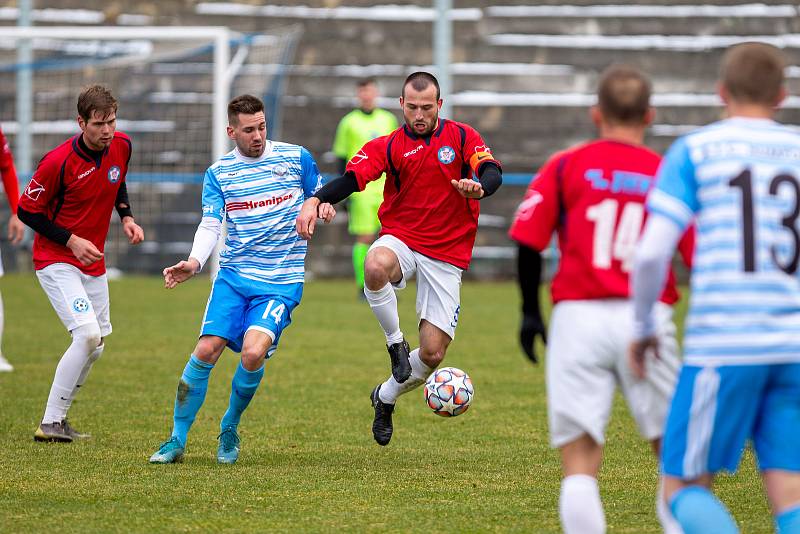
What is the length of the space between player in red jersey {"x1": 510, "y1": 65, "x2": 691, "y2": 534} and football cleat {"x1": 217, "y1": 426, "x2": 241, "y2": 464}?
2.75 metres

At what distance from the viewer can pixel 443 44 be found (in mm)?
17562

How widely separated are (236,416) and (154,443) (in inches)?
27.7

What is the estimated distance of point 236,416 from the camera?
6.34 meters

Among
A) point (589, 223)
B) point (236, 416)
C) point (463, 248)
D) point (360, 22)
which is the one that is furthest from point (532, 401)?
point (360, 22)

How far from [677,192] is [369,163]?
3.16 metres

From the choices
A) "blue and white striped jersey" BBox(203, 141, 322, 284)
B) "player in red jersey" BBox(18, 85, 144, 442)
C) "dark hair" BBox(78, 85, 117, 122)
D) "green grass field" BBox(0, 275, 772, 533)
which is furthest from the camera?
"player in red jersey" BBox(18, 85, 144, 442)

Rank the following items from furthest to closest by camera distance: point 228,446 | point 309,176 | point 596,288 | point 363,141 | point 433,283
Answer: point 363,141 → point 433,283 → point 309,176 → point 228,446 → point 596,288

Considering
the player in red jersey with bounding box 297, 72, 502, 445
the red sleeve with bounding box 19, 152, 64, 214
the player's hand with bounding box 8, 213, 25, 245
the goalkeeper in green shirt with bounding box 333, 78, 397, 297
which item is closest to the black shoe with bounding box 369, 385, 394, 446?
the player in red jersey with bounding box 297, 72, 502, 445

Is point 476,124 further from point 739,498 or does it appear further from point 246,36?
point 739,498

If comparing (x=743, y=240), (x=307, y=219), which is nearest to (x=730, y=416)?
(x=743, y=240)

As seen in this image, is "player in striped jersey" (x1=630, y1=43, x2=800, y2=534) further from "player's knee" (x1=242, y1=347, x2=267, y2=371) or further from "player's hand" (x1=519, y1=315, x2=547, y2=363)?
"player's knee" (x1=242, y1=347, x2=267, y2=371)

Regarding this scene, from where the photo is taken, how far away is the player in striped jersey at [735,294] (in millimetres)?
3506

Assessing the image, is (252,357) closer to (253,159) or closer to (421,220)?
(253,159)

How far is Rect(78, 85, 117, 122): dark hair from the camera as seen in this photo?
6621 millimetres
